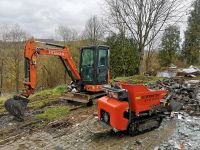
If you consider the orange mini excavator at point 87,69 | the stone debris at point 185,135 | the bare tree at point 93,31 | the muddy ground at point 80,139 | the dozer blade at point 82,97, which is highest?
the bare tree at point 93,31

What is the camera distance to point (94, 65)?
10.6m

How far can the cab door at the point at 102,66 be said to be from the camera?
10.6m

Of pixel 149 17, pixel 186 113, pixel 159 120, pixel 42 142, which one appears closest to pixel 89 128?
pixel 42 142

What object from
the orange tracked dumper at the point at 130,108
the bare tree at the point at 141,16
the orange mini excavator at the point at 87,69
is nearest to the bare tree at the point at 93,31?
the bare tree at the point at 141,16

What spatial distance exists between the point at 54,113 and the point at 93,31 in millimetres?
22064

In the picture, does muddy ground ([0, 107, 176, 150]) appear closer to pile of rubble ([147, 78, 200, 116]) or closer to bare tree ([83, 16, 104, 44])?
pile of rubble ([147, 78, 200, 116])

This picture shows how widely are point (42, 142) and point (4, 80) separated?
2669cm

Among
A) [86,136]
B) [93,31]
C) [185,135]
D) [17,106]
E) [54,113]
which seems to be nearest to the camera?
[185,135]

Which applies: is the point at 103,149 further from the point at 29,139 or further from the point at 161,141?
the point at 29,139

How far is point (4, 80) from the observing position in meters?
31.8

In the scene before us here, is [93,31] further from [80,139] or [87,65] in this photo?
[80,139]

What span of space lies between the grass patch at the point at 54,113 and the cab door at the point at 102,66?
5.97 feet

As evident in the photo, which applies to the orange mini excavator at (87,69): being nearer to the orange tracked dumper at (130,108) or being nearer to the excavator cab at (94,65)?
the excavator cab at (94,65)

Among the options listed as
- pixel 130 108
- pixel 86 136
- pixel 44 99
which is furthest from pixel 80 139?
pixel 44 99
